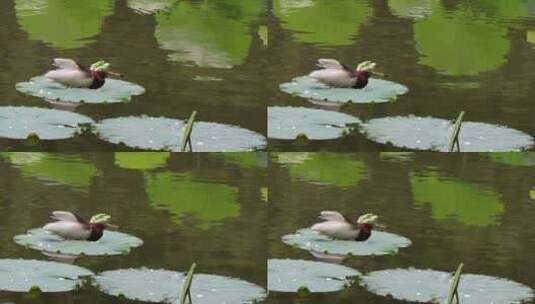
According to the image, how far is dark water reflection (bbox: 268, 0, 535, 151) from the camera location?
4.89 metres

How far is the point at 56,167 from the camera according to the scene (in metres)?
4.90

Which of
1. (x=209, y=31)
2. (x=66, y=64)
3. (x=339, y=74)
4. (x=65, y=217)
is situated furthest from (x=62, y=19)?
(x=339, y=74)

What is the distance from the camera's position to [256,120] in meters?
4.87

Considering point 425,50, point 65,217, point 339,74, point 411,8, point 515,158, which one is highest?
point 411,8

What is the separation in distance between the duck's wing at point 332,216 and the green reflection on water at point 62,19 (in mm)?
1163

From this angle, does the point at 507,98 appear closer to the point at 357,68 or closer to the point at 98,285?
the point at 357,68

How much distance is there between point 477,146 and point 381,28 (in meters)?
0.61

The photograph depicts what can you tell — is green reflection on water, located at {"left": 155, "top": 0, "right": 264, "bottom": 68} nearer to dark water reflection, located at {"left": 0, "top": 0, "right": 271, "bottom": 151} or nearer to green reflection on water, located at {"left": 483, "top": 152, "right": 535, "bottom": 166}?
dark water reflection, located at {"left": 0, "top": 0, "right": 271, "bottom": 151}

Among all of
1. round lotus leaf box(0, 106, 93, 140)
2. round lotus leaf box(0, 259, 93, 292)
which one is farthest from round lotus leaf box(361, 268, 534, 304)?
round lotus leaf box(0, 106, 93, 140)

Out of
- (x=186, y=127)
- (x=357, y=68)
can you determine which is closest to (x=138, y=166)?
(x=186, y=127)

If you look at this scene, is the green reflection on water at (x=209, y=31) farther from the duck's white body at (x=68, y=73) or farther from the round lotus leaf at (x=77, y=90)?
the duck's white body at (x=68, y=73)

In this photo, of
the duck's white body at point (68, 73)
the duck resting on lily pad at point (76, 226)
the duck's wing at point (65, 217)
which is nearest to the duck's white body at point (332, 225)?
the duck resting on lily pad at point (76, 226)

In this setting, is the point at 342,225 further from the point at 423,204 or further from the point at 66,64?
the point at 66,64

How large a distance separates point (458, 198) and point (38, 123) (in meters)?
1.68
